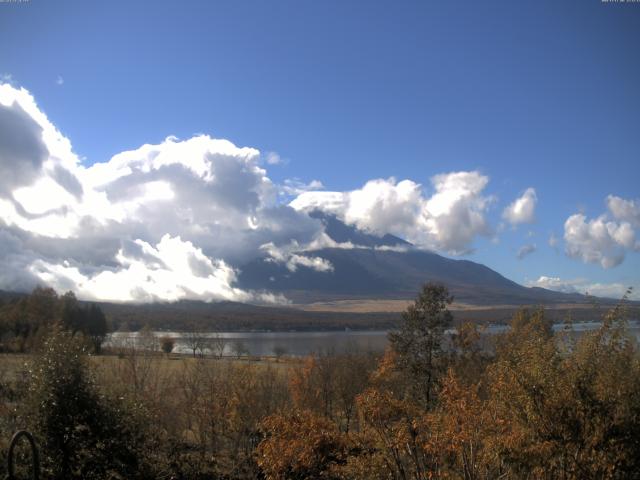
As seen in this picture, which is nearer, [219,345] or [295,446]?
[295,446]

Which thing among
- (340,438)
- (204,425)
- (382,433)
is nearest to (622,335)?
(382,433)

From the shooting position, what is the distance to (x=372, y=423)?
521 inches

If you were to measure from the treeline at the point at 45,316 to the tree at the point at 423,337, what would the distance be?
52954 millimetres

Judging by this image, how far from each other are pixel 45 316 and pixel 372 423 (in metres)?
82.9


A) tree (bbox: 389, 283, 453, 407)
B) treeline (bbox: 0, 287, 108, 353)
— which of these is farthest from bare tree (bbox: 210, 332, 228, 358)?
treeline (bbox: 0, 287, 108, 353)

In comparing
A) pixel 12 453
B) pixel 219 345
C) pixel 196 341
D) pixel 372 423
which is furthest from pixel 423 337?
pixel 196 341

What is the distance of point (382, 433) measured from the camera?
42.9ft

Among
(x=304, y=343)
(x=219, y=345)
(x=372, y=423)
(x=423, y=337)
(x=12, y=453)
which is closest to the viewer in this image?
(x=12, y=453)

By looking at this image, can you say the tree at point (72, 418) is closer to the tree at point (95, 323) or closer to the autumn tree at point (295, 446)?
the autumn tree at point (295, 446)

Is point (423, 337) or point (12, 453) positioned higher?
point (12, 453)

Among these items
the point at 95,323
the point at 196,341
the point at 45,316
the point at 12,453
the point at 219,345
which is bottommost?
the point at 196,341

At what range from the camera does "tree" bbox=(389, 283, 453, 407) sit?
31125 mm

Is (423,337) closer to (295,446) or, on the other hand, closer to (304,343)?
(295,446)

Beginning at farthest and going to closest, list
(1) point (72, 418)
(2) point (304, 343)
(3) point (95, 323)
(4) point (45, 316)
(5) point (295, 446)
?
(2) point (304, 343), (3) point (95, 323), (4) point (45, 316), (1) point (72, 418), (5) point (295, 446)
